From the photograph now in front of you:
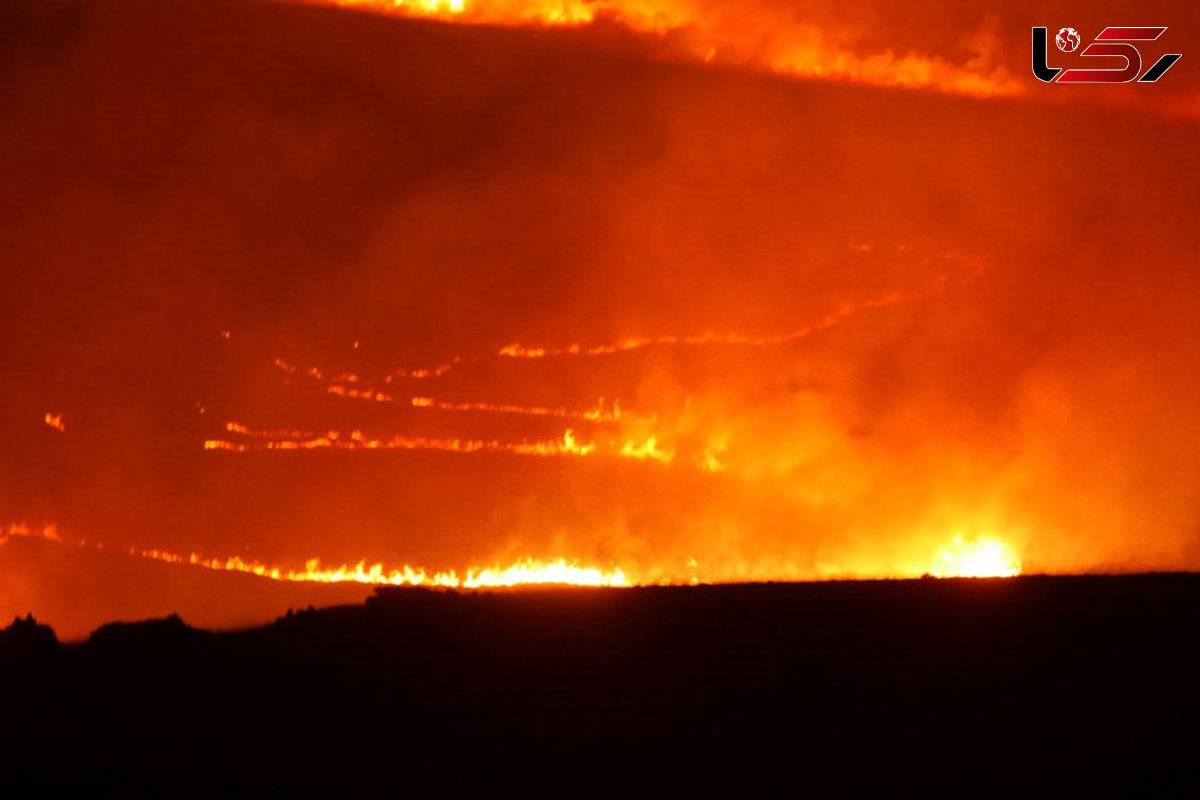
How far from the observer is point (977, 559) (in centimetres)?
1050

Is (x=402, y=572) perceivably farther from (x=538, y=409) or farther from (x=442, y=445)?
(x=538, y=409)

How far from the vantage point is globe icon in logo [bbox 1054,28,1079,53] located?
11062 millimetres

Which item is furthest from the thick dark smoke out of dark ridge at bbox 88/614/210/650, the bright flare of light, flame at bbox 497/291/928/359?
dark ridge at bbox 88/614/210/650

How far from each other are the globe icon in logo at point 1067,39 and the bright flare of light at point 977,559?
4309 mm

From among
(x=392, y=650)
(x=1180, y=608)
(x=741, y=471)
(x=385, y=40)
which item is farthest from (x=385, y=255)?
(x=1180, y=608)

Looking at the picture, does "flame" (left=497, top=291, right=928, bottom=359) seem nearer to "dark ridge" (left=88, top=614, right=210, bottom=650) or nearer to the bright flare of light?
the bright flare of light

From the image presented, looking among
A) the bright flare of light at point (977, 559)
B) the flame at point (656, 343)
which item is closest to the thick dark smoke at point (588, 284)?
the flame at point (656, 343)

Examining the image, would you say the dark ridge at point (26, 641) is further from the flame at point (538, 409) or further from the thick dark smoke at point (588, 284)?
the flame at point (538, 409)

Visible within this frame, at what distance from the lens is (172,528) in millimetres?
10578

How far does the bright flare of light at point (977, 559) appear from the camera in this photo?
1041 centimetres

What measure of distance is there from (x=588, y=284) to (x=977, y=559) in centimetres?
397

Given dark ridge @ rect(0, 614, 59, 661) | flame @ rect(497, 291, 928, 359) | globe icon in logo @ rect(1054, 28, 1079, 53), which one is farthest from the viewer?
globe icon in logo @ rect(1054, 28, 1079, 53)

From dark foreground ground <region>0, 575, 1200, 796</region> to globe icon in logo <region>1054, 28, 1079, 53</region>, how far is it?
219 inches

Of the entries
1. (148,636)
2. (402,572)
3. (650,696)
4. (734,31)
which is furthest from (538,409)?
(650,696)
